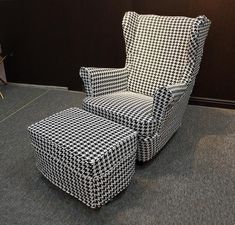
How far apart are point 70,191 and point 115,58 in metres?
1.73

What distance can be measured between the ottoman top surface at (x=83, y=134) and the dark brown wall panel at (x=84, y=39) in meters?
Answer: 1.35

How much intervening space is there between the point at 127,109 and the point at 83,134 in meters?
0.39

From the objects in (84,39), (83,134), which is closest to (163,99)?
(83,134)

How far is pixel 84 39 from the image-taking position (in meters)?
2.96

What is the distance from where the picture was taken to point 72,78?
10.5ft

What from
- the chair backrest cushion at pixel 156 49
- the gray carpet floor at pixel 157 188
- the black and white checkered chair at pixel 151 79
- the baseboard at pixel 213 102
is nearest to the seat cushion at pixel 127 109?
the black and white checkered chair at pixel 151 79

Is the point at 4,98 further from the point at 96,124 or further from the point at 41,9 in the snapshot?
the point at 96,124

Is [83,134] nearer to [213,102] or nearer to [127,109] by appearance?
[127,109]

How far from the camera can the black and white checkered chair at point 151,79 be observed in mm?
1717

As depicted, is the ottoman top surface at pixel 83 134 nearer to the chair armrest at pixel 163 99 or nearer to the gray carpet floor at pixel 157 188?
the chair armrest at pixel 163 99

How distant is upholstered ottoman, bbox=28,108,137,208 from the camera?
140cm

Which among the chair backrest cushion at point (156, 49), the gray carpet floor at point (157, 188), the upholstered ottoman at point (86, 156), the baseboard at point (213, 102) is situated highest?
the chair backrest cushion at point (156, 49)

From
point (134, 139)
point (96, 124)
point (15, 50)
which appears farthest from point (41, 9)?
point (134, 139)

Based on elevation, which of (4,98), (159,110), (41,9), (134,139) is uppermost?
(41,9)
